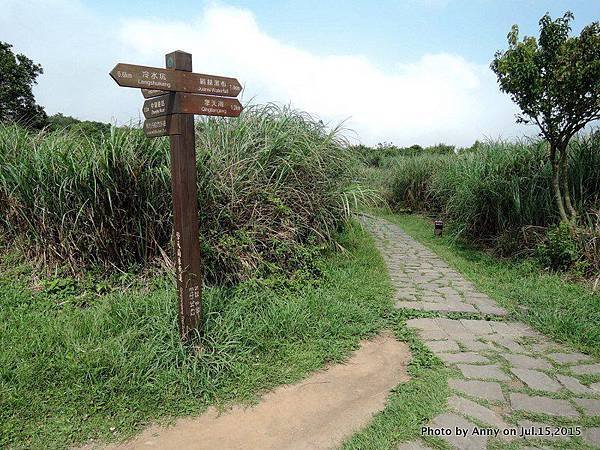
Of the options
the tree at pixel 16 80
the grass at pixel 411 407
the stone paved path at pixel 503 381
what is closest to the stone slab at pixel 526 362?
the stone paved path at pixel 503 381

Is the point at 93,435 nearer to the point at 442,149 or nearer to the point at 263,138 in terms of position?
the point at 263,138

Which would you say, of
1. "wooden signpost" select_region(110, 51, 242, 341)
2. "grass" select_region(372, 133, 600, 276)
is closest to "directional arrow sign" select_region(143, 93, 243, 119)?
"wooden signpost" select_region(110, 51, 242, 341)

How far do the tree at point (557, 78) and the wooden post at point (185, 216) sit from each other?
180 inches

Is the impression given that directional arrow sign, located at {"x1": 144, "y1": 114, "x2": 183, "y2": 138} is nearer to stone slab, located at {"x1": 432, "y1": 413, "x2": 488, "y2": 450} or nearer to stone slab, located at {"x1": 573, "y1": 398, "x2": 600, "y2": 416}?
stone slab, located at {"x1": 432, "y1": 413, "x2": 488, "y2": 450}

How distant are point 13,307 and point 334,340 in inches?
120

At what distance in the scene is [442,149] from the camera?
61.4ft

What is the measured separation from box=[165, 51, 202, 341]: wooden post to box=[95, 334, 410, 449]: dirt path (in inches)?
29.7

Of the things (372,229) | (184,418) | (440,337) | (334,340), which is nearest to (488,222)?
(372,229)

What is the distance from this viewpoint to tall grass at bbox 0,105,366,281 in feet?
13.6

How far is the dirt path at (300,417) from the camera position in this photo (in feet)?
7.47

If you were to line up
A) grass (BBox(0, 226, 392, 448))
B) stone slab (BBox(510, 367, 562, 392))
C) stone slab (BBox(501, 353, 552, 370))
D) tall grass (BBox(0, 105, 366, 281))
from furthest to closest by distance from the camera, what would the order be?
tall grass (BBox(0, 105, 366, 281)) < stone slab (BBox(501, 353, 552, 370)) < stone slab (BBox(510, 367, 562, 392)) < grass (BBox(0, 226, 392, 448))

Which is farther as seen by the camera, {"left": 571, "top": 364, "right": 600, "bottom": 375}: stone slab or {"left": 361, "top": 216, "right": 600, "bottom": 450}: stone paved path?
{"left": 571, "top": 364, "right": 600, "bottom": 375}: stone slab

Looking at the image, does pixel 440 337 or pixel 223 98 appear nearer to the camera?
pixel 223 98

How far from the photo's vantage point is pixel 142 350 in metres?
2.90
